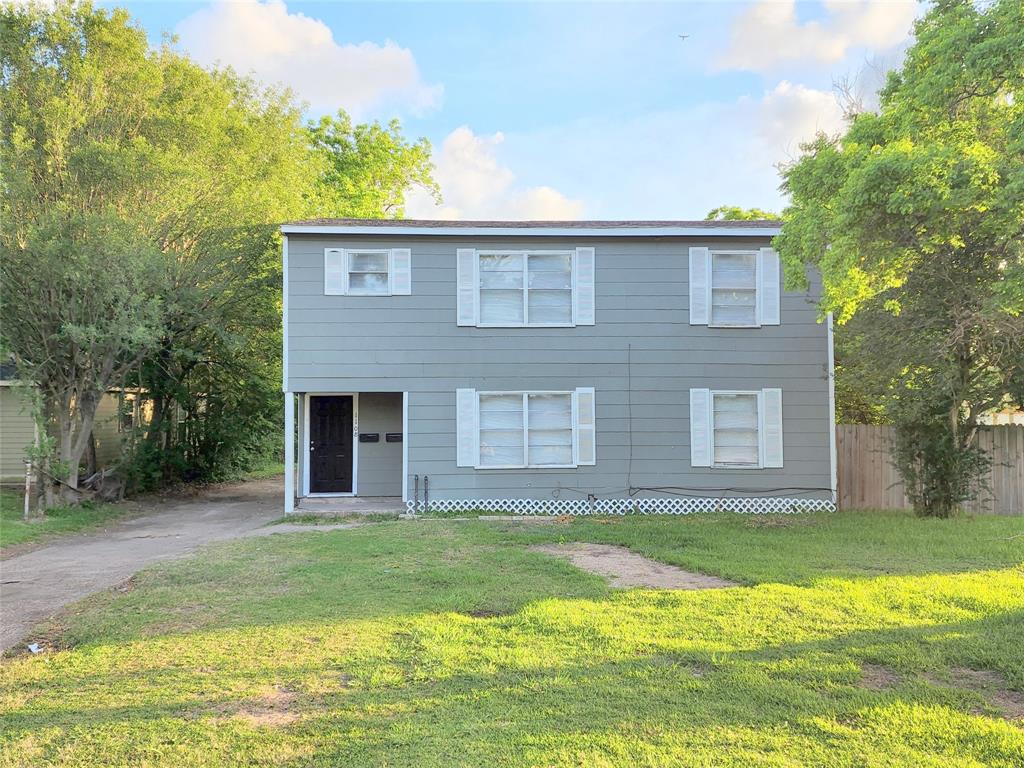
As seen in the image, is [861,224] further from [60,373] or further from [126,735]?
[60,373]

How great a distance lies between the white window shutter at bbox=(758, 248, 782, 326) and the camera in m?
11.7

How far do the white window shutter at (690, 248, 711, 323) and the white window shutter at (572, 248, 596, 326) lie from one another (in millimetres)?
1741

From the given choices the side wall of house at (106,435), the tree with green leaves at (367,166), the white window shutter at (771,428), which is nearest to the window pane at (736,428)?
the white window shutter at (771,428)

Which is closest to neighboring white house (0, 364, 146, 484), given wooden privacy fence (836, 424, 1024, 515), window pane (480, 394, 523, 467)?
window pane (480, 394, 523, 467)

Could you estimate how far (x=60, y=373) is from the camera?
38.5 feet

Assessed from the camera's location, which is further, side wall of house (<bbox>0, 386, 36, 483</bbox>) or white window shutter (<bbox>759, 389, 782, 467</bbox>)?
side wall of house (<bbox>0, 386, 36, 483</bbox>)

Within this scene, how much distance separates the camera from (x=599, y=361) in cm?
1170

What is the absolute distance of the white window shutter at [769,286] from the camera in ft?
38.3

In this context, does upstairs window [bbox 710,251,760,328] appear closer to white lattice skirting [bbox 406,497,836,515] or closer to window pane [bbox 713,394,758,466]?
window pane [bbox 713,394,758,466]

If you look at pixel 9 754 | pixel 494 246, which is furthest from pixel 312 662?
pixel 494 246

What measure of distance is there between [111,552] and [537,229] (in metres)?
8.02

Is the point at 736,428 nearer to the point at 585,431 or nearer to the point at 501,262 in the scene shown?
the point at 585,431

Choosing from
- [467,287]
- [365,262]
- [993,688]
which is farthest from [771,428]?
[993,688]

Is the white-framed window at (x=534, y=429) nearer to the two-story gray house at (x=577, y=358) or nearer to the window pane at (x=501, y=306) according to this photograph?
the two-story gray house at (x=577, y=358)
